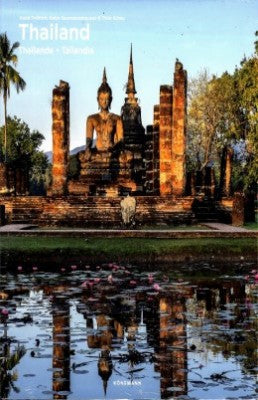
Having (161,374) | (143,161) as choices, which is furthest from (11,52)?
(161,374)

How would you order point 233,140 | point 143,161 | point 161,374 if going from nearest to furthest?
point 161,374, point 143,161, point 233,140

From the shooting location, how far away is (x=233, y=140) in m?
45.2

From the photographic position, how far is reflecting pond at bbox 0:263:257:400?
4.98m

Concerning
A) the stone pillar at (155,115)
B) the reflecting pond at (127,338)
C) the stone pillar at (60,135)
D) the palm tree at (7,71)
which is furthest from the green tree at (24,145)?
the reflecting pond at (127,338)

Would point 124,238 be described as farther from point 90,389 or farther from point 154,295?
point 90,389

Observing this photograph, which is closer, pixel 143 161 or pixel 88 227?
pixel 88 227

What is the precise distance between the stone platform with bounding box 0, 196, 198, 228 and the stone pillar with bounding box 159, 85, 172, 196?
1812 mm

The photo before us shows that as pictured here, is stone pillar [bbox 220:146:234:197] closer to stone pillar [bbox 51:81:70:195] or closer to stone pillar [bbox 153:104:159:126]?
stone pillar [bbox 153:104:159:126]

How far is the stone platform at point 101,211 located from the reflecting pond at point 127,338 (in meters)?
9.71

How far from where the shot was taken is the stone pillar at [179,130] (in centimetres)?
2273

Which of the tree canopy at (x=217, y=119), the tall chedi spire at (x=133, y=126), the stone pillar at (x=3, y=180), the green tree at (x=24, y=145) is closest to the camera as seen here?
the stone pillar at (x=3, y=180)

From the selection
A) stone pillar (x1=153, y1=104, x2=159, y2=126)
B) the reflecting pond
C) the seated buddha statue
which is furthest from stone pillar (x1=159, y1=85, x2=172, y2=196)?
the reflecting pond

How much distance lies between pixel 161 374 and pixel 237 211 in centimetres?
1710

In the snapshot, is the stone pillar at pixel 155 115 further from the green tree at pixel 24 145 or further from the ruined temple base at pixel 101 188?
the green tree at pixel 24 145
